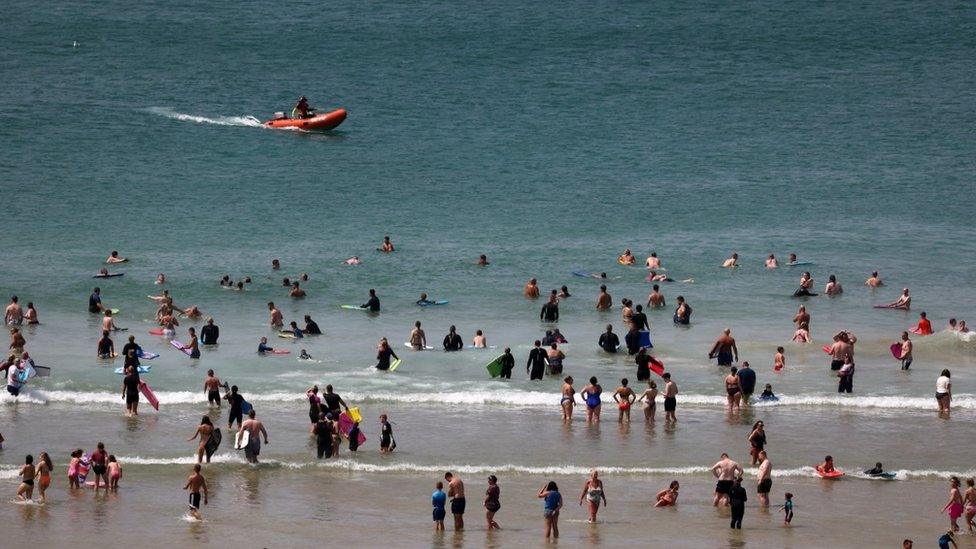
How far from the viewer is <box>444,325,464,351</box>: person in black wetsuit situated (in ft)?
122

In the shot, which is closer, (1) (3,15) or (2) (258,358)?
(2) (258,358)

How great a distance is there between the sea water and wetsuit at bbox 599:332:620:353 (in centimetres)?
41

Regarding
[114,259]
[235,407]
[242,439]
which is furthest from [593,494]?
[114,259]

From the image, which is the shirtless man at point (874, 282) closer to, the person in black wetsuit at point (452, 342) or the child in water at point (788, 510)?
the person in black wetsuit at point (452, 342)

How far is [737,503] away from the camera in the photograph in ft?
79.3

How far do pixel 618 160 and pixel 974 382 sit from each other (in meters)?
30.6

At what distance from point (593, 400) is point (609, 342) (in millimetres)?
6567

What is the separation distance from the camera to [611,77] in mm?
77625

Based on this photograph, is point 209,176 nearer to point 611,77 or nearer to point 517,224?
point 517,224

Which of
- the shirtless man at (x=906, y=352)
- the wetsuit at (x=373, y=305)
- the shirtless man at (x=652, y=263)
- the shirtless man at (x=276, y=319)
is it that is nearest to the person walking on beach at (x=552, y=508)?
the shirtless man at (x=906, y=352)

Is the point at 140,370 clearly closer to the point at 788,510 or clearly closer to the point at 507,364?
the point at 507,364

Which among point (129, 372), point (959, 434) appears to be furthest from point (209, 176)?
point (959, 434)

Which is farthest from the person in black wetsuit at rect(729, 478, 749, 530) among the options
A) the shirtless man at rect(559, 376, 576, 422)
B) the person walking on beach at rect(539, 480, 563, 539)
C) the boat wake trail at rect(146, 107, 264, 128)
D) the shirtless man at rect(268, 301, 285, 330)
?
the boat wake trail at rect(146, 107, 264, 128)

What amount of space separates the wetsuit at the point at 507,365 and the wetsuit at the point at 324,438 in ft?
23.9
